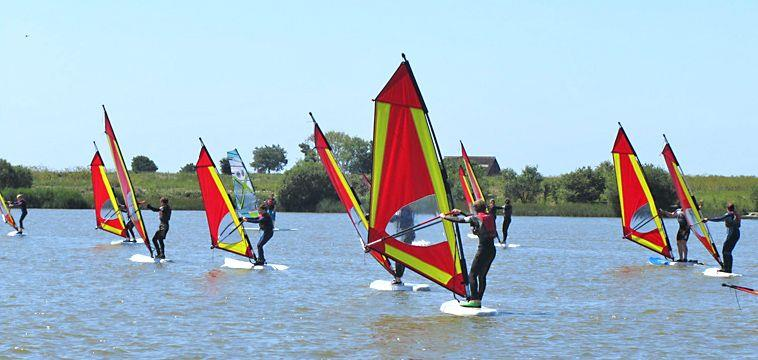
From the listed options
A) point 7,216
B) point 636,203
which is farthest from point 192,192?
point 636,203

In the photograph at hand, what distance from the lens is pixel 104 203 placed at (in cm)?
3547

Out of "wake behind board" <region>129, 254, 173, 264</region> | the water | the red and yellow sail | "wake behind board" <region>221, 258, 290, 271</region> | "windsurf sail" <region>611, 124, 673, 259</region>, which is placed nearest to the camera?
the water

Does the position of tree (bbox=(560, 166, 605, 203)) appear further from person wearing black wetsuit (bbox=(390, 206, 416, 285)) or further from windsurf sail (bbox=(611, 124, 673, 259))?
person wearing black wetsuit (bbox=(390, 206, 416, 285))

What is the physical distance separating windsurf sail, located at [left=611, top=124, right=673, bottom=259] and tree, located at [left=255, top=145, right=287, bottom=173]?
153 metres

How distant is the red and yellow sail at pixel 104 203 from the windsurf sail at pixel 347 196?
13.1 metres

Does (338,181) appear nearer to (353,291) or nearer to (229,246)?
(353,291)

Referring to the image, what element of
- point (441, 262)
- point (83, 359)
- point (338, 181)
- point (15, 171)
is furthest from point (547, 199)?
point (83, 359)

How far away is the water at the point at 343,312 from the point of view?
14.0 metres

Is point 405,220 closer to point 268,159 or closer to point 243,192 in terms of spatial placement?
point 243,192

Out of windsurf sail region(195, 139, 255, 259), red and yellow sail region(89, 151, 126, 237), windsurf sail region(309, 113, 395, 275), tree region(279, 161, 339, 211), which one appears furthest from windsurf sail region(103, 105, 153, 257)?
tree region(279, 161, 339, 211)

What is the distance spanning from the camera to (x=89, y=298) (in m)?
18.8

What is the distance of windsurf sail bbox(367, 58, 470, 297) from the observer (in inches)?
652

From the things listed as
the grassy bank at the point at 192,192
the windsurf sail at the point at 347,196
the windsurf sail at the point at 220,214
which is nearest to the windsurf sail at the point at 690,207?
the windsurf sail at the point at 347,196

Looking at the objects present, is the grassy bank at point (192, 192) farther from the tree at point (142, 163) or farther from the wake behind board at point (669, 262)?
the tree at point (142, 163)
